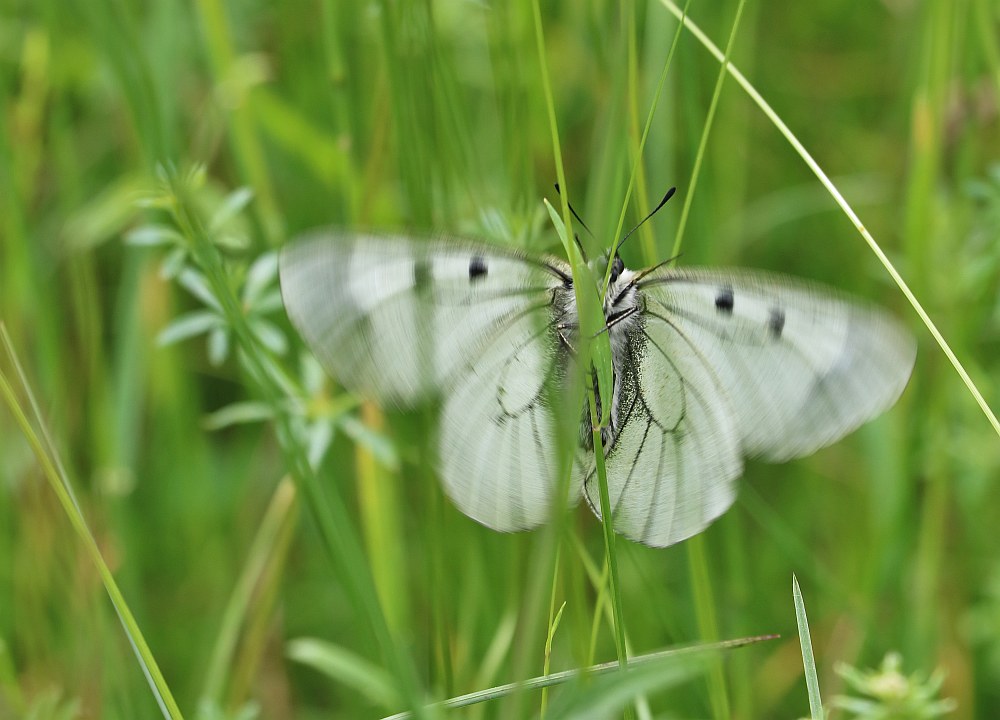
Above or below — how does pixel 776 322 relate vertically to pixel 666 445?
above

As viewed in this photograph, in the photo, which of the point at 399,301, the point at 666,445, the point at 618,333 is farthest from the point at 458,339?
the point at 666,445

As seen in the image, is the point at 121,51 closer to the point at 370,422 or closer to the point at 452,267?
the point at 452,267

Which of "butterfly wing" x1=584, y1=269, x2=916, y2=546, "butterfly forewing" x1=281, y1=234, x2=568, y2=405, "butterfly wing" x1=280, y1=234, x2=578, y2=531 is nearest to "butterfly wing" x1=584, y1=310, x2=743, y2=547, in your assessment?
"butterfly wing" x1=584, y1=269, x2=916, y2=546

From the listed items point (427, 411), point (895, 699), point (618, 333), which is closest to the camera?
point (427, 411)

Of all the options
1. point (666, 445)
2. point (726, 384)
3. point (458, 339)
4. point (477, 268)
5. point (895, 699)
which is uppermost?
point (477, 268)

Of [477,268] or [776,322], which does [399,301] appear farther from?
[776,322]

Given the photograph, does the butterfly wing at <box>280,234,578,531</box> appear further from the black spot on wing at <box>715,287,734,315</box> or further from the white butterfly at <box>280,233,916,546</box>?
the black spot on wing at <box>715,287,734,315</box>

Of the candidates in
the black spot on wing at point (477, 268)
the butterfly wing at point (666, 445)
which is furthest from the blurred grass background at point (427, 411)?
the black spot on wing at point (477, 268)
